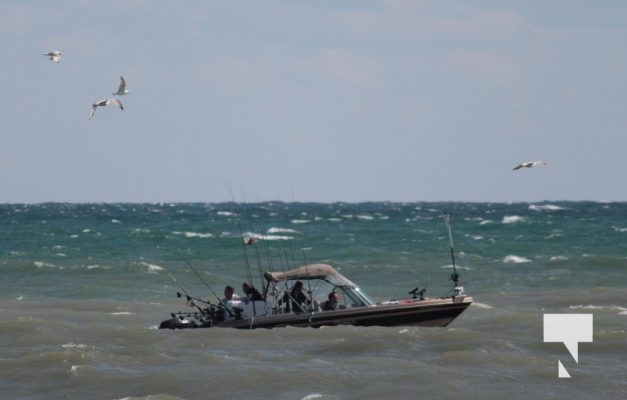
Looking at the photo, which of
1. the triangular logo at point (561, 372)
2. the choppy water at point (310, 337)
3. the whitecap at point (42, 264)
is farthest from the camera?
the whitecap at point (42, 264)

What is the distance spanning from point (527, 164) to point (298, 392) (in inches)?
529

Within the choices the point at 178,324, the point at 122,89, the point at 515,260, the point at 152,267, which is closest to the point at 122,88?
the point at 122,89

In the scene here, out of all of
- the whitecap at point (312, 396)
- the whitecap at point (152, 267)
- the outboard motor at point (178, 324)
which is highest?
the whitecap at point (152, 267)

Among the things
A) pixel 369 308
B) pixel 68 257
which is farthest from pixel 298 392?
pixel 68 257

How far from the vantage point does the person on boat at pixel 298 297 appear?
2398 cm

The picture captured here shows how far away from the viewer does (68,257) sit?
4947 cm

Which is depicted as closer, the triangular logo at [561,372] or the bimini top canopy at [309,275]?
the triangular logo at [561,372]

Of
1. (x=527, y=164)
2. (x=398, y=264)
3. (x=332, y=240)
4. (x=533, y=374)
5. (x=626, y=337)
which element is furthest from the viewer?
(x=332, y=240)

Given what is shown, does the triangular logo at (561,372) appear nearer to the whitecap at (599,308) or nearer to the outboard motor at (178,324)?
the outboard motor at (178,324)

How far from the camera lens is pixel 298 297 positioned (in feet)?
79.0

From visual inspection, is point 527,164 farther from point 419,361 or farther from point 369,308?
point 419,361

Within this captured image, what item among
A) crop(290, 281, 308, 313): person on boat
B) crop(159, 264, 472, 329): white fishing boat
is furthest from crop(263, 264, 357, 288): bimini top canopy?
crop(290, 281, 308, 313): person on boat

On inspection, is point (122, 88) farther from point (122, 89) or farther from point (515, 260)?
point (515, 260)

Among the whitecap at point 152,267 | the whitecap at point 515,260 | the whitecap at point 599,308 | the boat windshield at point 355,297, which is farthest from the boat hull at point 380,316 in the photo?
the whitecap at point 515,260
